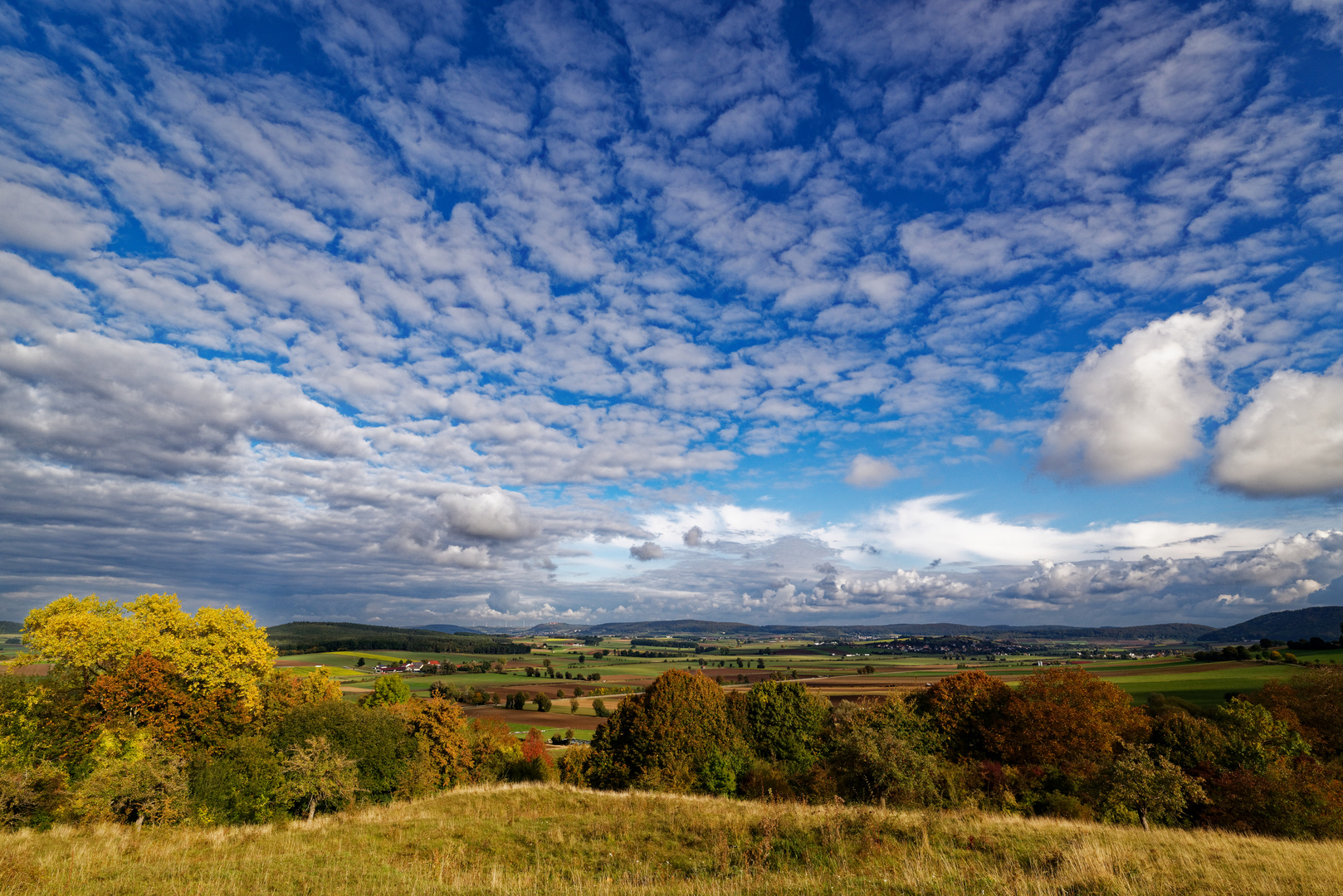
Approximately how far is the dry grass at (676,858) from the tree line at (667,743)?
11945mm

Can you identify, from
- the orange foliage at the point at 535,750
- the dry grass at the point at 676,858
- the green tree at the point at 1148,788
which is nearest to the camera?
the dry grass at the point at 676,858

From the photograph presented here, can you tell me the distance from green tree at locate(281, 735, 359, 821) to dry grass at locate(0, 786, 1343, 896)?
13.0 meters

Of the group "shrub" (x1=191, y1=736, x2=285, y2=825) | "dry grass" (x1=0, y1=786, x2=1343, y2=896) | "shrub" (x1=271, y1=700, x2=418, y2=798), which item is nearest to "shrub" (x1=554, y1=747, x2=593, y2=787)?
"shrub" (x1=271, y1=700, x2=418, y2=798)

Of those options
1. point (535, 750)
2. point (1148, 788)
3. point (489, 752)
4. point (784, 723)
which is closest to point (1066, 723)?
point (1148, 788)

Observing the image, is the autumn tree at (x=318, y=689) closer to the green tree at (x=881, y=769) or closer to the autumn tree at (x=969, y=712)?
the green tree at (x=881, y=769)

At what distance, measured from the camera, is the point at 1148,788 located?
1332 inches

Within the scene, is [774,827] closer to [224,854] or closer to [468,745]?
[224,854]

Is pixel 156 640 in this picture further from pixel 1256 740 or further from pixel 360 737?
pixel 1256 740

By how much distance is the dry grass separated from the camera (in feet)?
43.9

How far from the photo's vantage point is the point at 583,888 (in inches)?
535

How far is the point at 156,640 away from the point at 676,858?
4794 cm

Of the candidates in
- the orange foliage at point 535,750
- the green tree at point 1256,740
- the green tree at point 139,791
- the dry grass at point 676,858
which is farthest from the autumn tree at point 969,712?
the green tree at point 139,791

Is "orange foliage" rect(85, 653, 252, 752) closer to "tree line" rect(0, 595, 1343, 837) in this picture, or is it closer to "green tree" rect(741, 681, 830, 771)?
"tree line" rect(0, 595, 1343, 837)

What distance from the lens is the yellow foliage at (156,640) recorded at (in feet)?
137
